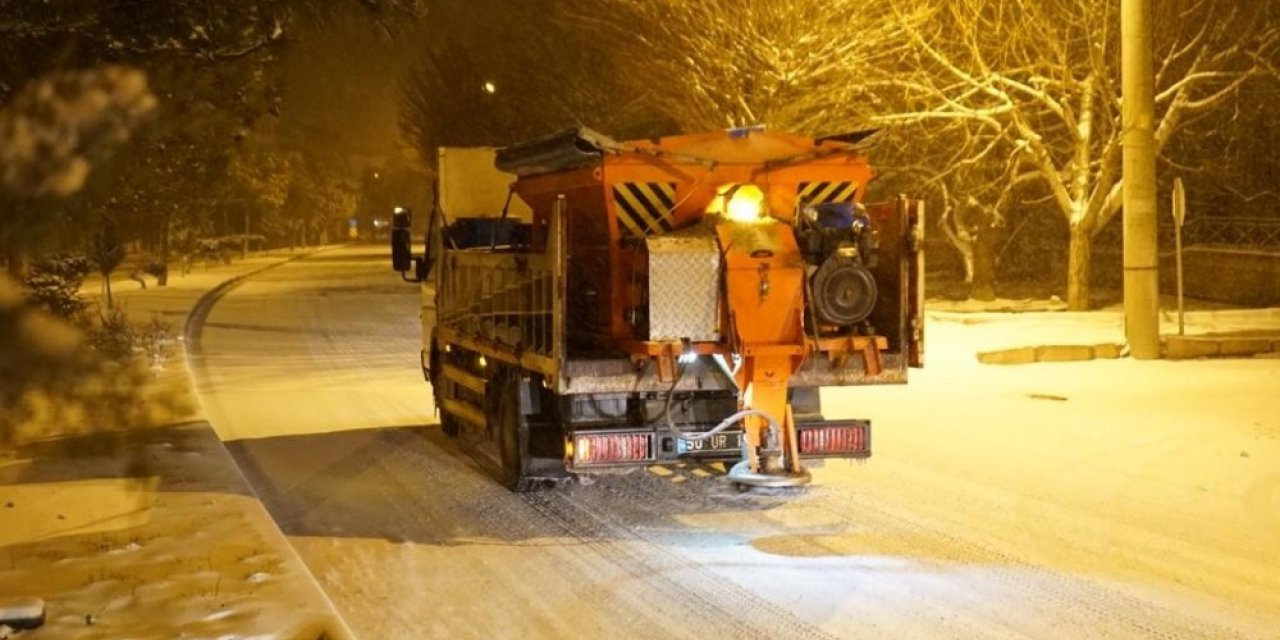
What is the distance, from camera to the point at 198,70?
942 cm

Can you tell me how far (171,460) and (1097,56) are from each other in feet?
59.5

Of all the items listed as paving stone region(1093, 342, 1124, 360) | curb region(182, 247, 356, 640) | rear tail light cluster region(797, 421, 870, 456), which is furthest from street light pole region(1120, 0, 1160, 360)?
curb region(182, 247, 356, 640)

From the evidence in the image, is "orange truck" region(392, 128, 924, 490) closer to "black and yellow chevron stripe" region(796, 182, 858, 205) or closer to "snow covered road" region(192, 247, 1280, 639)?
"black and yellow chevron stripe" region(796, 182, 858, 205)

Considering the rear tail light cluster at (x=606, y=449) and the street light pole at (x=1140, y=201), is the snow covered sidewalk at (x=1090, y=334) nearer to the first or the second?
the street light pole at (x=1140, y=201)

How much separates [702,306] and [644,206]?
1.14 meters

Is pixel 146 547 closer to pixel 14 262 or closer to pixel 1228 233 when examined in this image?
pixel 14 262

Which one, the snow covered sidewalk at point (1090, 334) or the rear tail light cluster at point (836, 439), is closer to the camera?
the rear tail light cluster at point (836, 439)

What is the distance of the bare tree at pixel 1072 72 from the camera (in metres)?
24.7

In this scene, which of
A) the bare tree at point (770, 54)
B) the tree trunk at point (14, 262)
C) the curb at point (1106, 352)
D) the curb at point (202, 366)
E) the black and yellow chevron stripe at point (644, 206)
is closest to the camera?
the tree trunk at point (14, 262)

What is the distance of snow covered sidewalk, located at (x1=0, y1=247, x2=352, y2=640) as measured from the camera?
683cm

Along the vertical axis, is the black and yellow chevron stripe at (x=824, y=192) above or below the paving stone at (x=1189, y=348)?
above

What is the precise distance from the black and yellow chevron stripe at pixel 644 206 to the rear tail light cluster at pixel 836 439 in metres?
1.81

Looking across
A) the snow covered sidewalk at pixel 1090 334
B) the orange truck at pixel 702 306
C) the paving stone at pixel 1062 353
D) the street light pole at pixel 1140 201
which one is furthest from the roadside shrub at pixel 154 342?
the street light pole at pixel 1140 201

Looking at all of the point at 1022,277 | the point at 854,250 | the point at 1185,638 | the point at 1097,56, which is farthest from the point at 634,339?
the point at 1022,277
